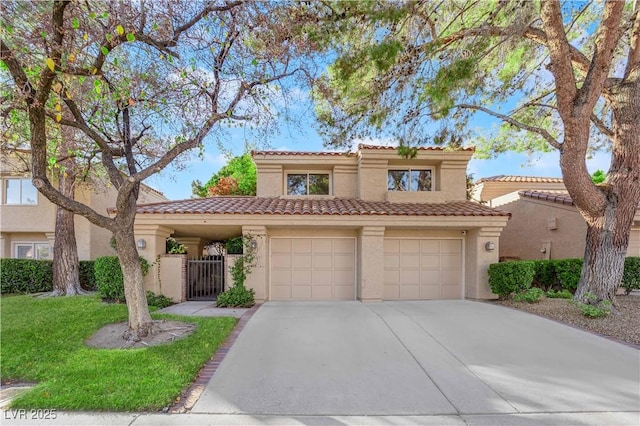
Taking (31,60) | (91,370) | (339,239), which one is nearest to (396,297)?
(339,239)

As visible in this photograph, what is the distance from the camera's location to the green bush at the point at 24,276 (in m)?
13.2

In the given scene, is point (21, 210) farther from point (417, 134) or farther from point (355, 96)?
point (417, 134)

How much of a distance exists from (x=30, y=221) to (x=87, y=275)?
14.1 feet

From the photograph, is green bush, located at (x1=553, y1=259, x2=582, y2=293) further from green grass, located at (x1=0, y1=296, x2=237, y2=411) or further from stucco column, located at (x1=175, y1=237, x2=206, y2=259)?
stucco column, located at (x1=175, y1=237, x2=206, y2=259)

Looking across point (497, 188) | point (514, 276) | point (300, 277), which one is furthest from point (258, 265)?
point (497, 188)

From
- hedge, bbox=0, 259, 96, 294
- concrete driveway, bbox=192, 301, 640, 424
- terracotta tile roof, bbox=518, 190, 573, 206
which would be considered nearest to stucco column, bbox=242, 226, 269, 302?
concrete driveway, bbox=192, 301, 640, 424

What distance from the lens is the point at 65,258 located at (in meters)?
12.3

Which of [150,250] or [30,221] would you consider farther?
[30,221]

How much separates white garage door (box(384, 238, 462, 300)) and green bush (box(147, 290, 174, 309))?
7.62 metres

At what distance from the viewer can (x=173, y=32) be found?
262 inches

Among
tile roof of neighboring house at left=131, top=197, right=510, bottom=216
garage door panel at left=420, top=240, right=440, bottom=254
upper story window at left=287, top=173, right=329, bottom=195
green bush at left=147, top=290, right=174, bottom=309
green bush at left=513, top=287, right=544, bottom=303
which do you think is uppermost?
upper story window at left=287, top=173, right=329, bottom=195

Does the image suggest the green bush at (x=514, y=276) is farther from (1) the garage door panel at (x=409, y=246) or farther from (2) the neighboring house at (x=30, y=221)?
(2) the neighboring house at (x=30, y=221)

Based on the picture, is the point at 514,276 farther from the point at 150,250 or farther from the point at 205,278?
the point at 150,250

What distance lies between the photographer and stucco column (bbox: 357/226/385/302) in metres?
10.8
